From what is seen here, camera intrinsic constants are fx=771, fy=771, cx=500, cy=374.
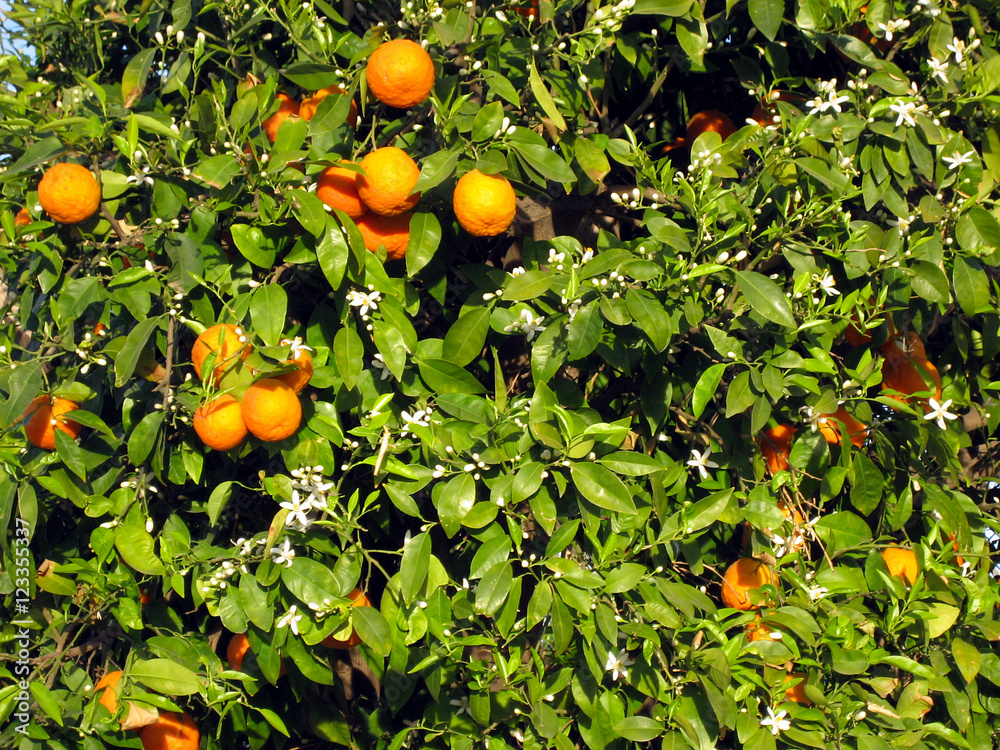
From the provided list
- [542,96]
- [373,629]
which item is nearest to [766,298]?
[542,96]

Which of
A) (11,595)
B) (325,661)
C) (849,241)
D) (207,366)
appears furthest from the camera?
(11,595)

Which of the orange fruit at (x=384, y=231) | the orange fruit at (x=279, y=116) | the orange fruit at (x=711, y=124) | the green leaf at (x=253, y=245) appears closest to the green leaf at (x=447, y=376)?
the orange fruit at (x=384, y=231)

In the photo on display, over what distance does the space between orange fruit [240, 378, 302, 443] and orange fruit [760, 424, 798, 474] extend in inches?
35.4

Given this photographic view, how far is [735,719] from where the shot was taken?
4.10 feet

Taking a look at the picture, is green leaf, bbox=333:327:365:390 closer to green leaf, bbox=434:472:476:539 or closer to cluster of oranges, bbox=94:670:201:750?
green leaf, bbox=434:472:476:539

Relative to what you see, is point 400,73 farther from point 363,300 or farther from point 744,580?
point 744,580

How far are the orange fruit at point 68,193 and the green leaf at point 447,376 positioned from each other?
641 mm

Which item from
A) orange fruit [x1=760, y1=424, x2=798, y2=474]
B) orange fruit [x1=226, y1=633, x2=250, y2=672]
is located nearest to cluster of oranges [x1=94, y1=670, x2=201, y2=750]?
orange fruit [x1=226, y1=633, x2=250, y2=672]

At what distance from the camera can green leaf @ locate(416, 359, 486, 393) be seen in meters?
1.39

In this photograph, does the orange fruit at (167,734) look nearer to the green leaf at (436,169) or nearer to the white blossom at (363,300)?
the white blossom at (363,300)

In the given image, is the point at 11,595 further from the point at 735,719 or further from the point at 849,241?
the point at 849,241

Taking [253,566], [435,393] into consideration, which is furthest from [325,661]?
[435,393]

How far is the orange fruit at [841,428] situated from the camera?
4.75 ft

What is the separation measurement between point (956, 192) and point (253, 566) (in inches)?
59.1
